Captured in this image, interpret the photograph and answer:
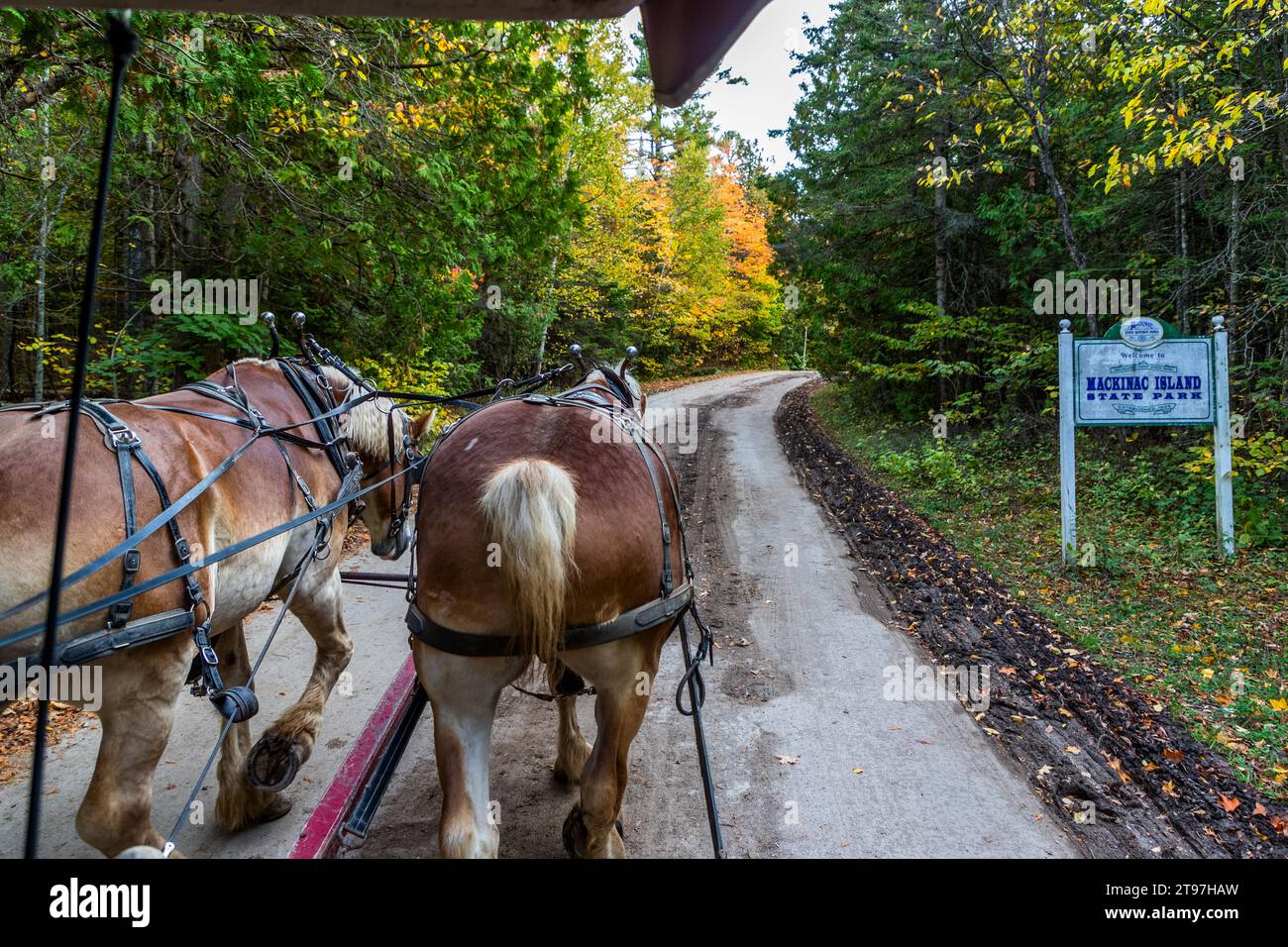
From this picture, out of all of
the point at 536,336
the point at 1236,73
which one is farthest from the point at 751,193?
the point at 1236,73

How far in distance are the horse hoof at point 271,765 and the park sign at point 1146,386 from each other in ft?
24.4

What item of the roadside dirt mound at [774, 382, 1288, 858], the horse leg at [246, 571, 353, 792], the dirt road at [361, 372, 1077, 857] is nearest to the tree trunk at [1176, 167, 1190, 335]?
the roadside dirt mound at [774, 382, 1288, 858]

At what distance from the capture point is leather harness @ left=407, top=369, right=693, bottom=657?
263cm

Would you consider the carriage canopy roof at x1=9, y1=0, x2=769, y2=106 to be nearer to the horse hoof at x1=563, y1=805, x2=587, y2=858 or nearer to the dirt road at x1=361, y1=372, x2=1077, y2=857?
the horse hoof at x1=563, y1=805, x2=587, y2=858

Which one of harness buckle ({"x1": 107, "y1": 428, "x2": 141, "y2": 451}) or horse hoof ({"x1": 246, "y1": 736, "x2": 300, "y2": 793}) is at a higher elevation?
harness buckle ({"x1": 107, "y1": 428, "x2": 141, "y2": 451})

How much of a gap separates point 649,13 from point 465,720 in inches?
90.7

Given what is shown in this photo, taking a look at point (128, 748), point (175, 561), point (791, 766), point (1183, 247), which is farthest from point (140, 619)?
point (1183, 247)

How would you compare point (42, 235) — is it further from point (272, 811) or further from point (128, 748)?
point (128, 748)

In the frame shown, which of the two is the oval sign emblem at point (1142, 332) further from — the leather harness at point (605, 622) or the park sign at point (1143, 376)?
the leather harness at point (605, 622)

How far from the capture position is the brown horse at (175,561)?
2443 millimetres

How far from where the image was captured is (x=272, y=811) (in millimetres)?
3725

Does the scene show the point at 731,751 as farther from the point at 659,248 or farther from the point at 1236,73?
the point at 659,248

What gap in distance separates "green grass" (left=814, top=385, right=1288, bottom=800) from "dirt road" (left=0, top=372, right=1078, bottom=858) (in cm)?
158

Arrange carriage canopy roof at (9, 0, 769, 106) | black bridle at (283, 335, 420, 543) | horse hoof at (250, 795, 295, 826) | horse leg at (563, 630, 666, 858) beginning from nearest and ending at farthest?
1. carriage canopy roof at (9, 0, 769, 106)
2. horse leg at (563, 630, 666, 858)
3. horse hoof at (250, 795, 295, 826)
4. black bridle at (283, 335, 420, 543)
